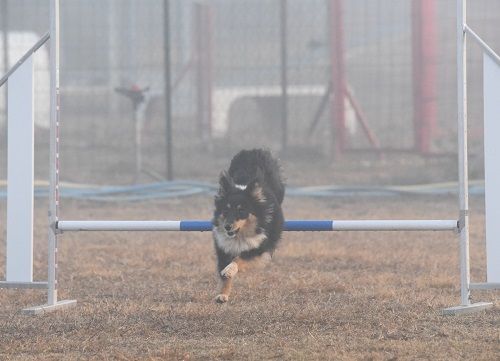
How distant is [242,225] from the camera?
688 centimetres

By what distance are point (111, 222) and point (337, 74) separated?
27.6 ft

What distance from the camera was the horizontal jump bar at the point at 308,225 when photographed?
6449 millimetres

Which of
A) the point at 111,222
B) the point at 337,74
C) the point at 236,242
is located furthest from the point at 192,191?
the point at 111,222

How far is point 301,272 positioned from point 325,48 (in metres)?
7.31

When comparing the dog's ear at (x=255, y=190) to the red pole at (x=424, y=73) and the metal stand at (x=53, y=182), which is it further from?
the red pole at (x=424, y=73)

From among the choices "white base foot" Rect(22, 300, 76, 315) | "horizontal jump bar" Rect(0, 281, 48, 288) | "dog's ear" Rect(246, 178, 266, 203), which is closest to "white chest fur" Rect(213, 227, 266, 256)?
"dog's ear" Rect(246, 178, 266, 203)

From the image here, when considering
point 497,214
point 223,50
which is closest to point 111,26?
point 223,50

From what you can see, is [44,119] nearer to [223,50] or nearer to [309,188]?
[223,50]

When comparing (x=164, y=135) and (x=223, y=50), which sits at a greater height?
(x=223, y=50)

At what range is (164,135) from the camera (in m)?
15.1

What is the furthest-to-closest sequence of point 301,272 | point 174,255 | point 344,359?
point 174,255
point 301,272
point 344,359

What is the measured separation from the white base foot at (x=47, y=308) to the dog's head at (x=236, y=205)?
3.40ft

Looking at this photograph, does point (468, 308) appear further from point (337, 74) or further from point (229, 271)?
point (337, 74)

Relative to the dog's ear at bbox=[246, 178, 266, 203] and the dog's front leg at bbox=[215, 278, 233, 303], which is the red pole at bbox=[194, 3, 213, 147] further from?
the dog's front leg at bbox=[215, 278, 233, 303]
